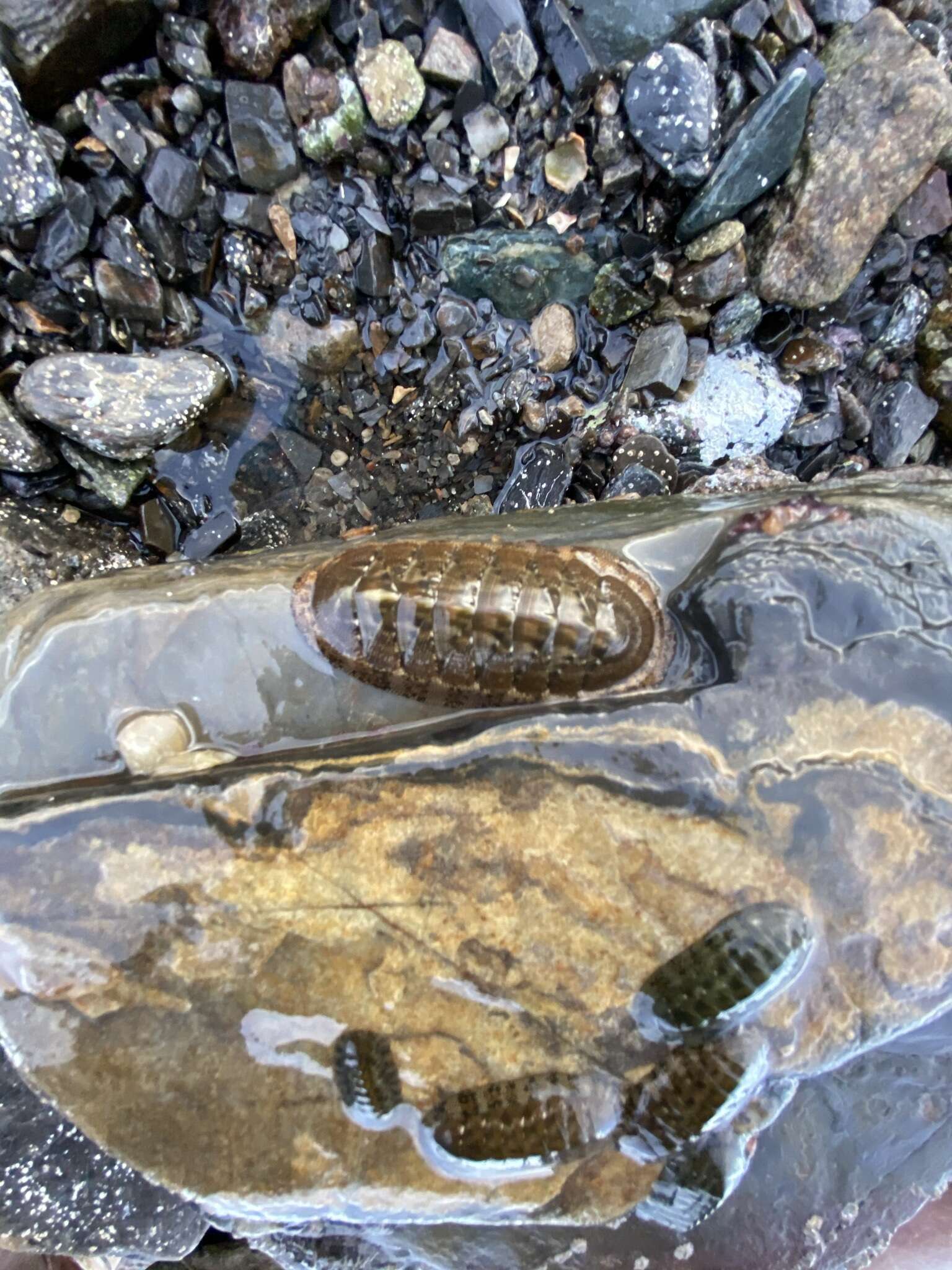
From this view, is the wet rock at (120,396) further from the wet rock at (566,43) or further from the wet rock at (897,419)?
the wet rock at (897,419)

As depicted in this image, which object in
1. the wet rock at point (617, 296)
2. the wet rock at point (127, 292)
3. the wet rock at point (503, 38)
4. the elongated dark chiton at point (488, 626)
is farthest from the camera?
the wet rock at point (617, 296)

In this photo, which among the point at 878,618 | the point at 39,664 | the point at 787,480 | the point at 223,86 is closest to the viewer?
the point at 878,618

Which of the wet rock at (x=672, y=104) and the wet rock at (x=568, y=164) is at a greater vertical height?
the wet rock at (x=672, y=104)

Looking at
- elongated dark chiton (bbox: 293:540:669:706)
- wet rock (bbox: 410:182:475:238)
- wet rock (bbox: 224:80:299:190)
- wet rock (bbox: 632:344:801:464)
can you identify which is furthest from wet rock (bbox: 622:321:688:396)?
wet rock (bbox: 224:80:299:190)

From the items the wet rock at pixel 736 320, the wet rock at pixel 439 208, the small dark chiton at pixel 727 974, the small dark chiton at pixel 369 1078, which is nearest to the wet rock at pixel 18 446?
the wet rock at pixel 439 208

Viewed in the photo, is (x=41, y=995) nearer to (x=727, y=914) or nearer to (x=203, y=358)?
(x=727, y=914)

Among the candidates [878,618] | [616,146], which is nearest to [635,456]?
[616,146]

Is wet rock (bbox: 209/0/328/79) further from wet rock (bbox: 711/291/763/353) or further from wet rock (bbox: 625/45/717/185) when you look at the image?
wet rock (bbox: 711/291/763/353)
